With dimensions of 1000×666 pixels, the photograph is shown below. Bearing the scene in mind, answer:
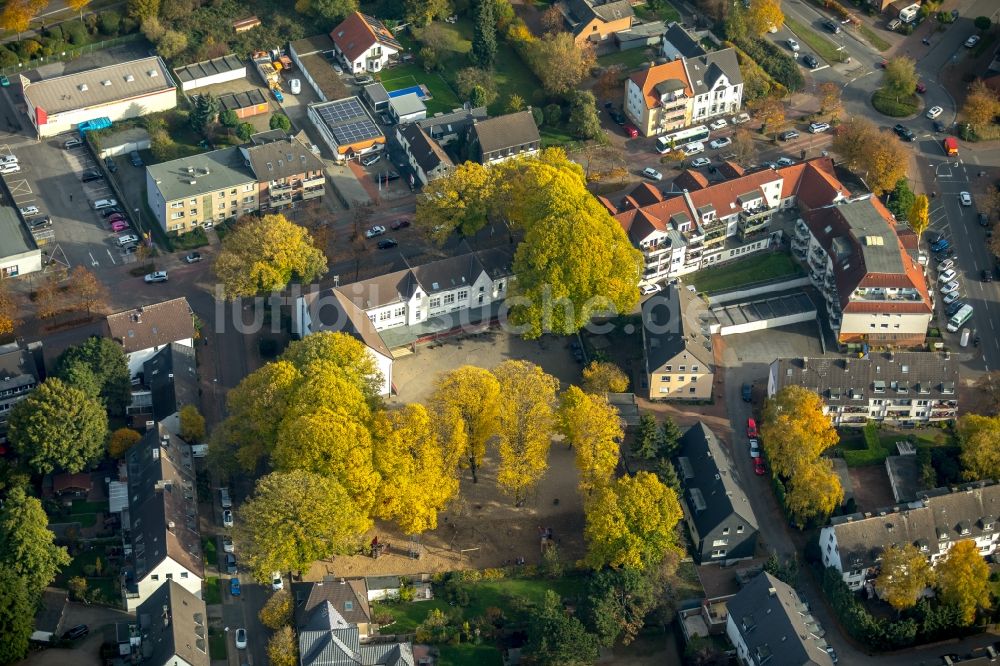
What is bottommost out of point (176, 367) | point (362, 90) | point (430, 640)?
point (430, 640)

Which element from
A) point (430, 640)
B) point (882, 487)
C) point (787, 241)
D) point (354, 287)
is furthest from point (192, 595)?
point (787, 241)

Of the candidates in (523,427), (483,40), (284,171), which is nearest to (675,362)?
(523,427)

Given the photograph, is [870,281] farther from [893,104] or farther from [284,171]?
[284,171]

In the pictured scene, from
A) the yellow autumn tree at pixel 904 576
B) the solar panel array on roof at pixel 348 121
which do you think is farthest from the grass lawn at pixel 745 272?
the solar panel array on roof at pixel 348 121

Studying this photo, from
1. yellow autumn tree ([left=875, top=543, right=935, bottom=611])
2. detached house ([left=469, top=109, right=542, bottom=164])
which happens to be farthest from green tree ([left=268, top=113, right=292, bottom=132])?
yellow autumn tree ([left=875, top=543, right=935, bottom=611])

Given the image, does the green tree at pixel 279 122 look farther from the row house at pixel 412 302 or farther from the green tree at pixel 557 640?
the green tree at pixel 557 640

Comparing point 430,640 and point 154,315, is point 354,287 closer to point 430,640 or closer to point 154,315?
point 154,315
